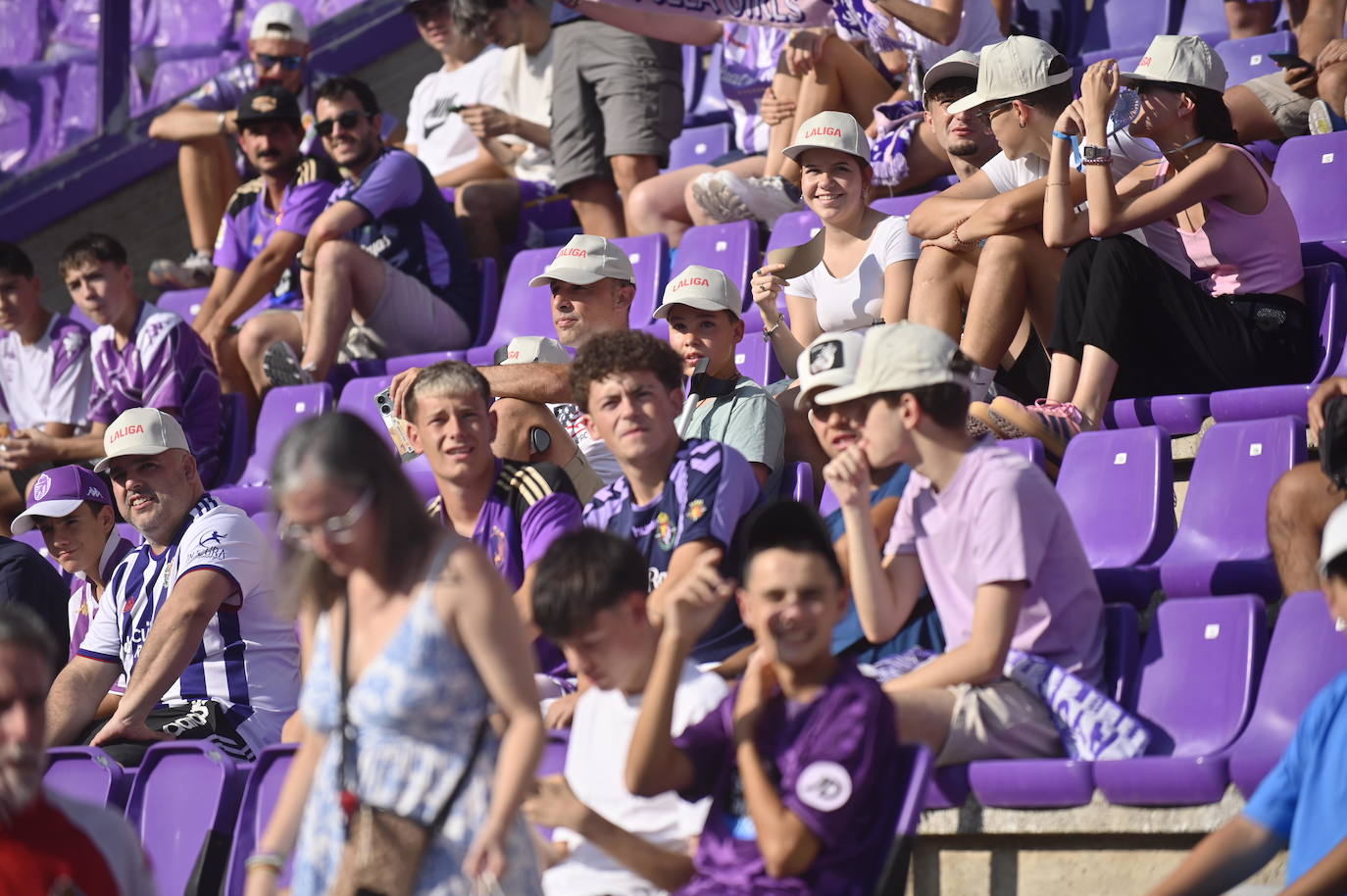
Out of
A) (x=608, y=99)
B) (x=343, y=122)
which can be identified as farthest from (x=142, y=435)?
(x=608, y=99)

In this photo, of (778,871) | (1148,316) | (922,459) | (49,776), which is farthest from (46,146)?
(778,871)

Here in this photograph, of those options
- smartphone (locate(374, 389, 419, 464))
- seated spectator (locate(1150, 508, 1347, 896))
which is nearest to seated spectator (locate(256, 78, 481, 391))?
smartphone (locate(374, 389, 419, 464))

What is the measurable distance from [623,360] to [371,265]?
281cm

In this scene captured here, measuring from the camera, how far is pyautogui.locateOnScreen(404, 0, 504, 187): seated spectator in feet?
26.6

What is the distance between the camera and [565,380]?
5.18m

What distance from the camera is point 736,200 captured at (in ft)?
22.0

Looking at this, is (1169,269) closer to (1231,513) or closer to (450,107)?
(1231,513)

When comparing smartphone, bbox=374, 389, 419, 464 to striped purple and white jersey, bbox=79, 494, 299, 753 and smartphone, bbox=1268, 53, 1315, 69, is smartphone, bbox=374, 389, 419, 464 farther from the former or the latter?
smartphone, bbox=1268, 53, 1315, 69

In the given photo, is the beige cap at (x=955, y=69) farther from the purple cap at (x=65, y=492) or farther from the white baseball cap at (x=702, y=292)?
the purple cap at (x=65, y=492)

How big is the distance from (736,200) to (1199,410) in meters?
2.26

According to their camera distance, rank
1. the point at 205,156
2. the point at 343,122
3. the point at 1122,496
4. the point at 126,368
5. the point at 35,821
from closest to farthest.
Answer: the point at 35,821, the point at 1122,496, the point at 126,368, the point at 343,122, the point at 205,156

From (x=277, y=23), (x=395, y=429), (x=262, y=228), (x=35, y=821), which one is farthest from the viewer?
(x=277, y=23)

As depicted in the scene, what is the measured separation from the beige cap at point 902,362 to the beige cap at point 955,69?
7.09 feet

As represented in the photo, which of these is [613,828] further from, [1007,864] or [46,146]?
[46,146]
